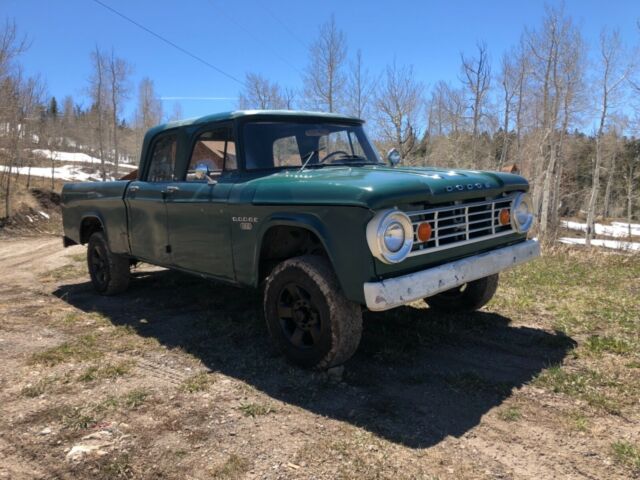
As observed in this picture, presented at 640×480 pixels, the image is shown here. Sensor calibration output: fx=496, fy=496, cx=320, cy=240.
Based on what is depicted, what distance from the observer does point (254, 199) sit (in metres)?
3.77

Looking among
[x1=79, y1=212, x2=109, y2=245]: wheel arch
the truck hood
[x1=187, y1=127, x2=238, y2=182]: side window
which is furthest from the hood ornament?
[x1=79, y1=212, x2=109, y2=245]: wheel arch

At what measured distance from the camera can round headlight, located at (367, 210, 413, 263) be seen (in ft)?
9.79

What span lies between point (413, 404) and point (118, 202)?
4.06 meters

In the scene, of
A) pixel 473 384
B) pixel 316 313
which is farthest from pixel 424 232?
pixel 473 384

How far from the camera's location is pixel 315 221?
329cm

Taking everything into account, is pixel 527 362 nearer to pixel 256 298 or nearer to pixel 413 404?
pixel 413 404

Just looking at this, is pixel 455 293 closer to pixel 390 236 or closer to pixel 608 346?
pixel 608 346

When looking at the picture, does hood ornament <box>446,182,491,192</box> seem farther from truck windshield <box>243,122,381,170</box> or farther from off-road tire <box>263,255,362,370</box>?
truck windshield <box>243,122,381,170</box>

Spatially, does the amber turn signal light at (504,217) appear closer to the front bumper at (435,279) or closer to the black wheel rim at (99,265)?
the front bumper at (435,279)

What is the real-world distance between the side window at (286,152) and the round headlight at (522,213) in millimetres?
1874

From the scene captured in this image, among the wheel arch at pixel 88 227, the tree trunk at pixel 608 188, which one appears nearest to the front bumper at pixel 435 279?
the wheel arch at pixel 88 227

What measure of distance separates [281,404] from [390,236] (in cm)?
129

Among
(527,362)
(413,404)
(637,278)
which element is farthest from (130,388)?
(637,278)

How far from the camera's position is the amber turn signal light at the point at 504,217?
4016 millimetres
